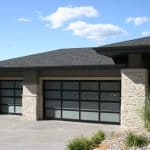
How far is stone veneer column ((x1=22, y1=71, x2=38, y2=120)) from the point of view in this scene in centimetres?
2380

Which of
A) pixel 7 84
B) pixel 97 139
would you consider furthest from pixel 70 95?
pixel 97 139

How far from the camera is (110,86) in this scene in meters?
21.8

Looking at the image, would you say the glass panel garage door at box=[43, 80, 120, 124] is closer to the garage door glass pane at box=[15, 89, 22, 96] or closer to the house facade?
the house facade

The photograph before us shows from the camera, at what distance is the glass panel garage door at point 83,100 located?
2178 cm

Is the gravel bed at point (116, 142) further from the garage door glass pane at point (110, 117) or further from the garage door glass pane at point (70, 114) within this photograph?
the garage door glass pane at point (70, 114)

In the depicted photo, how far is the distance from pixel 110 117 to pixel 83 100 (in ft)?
6.62

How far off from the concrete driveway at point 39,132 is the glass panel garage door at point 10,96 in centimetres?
162

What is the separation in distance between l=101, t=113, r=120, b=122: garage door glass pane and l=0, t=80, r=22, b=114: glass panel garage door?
639 centimetres

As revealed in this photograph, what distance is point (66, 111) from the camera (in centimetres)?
2345

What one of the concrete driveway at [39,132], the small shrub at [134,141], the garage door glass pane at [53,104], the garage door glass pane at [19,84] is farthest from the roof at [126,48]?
the garage door glass pane at [19,84]

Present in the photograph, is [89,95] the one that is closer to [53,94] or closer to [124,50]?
[53,94]

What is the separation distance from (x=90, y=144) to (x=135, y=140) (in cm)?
163

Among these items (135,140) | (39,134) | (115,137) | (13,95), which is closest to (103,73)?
(39,134)

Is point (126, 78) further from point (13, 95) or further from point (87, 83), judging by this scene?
point (13, 95)
